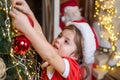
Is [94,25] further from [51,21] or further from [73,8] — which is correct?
[51,21]

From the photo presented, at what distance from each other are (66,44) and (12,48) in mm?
488

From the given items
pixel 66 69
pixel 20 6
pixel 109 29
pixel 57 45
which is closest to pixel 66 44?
pixel 57 45

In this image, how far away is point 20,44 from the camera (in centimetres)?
94

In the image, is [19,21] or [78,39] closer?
[19,21]

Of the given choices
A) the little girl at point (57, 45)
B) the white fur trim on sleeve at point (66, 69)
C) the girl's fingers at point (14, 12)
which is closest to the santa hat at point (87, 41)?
the little girl at point (57, 45)

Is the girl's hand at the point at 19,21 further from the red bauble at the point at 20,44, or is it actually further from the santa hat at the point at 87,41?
the santa hat at the point at 87,41

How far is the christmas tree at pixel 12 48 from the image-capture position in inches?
35.2

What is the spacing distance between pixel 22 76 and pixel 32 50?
0.15 metres

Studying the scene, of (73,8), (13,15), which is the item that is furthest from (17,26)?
(73,8)

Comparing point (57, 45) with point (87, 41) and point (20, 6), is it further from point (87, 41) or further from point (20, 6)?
point (20, 6)

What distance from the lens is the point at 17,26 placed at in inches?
36.8

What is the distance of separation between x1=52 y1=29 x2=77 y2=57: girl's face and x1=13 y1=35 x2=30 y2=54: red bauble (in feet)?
1.38

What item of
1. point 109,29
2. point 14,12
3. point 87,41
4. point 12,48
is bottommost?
point 109,29

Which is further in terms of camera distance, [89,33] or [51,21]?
[51,21]
